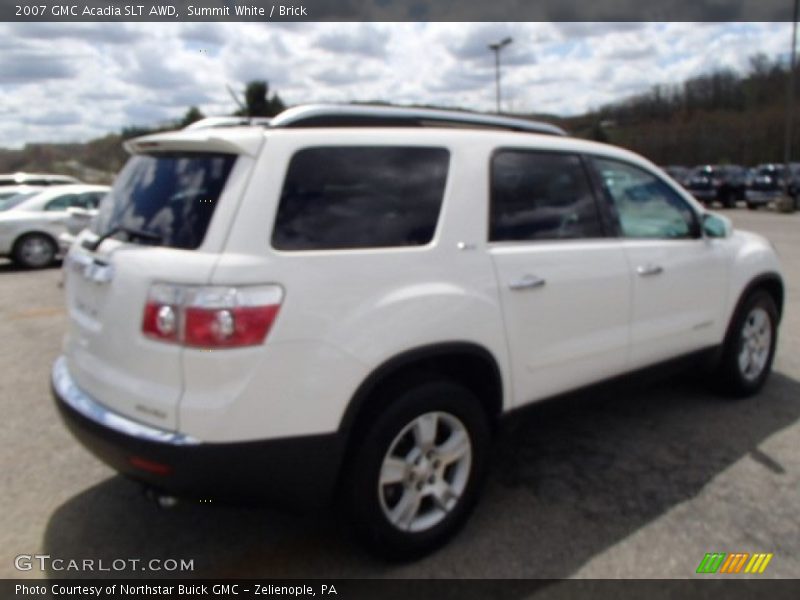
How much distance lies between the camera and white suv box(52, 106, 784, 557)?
2.42 m

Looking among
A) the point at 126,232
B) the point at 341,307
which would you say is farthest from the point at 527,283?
the point at 126,232

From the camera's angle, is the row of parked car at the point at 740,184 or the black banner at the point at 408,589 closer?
the black banner at the point at 408,589

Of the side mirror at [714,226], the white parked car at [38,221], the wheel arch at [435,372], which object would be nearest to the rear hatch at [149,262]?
the wheel arch at [435,372]

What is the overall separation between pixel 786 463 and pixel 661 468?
69 cm

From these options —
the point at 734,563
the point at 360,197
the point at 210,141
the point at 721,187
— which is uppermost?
the point at 210,141

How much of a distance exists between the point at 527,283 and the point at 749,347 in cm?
245

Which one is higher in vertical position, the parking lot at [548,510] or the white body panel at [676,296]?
the white body panel at [676,296]

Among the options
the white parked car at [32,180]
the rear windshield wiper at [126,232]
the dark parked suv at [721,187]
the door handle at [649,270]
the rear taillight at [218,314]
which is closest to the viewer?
the rear taillight at [218,314]

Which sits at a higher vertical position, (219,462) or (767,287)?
(219,462)

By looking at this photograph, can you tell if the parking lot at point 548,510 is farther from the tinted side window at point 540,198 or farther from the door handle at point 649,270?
the tinted side window at point 540,198

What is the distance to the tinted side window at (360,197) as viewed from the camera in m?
2.59

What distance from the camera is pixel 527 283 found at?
3.16 m

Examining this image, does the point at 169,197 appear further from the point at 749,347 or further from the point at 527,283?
the point at 749,347

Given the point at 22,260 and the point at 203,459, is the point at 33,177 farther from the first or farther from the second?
the point at 203,459
